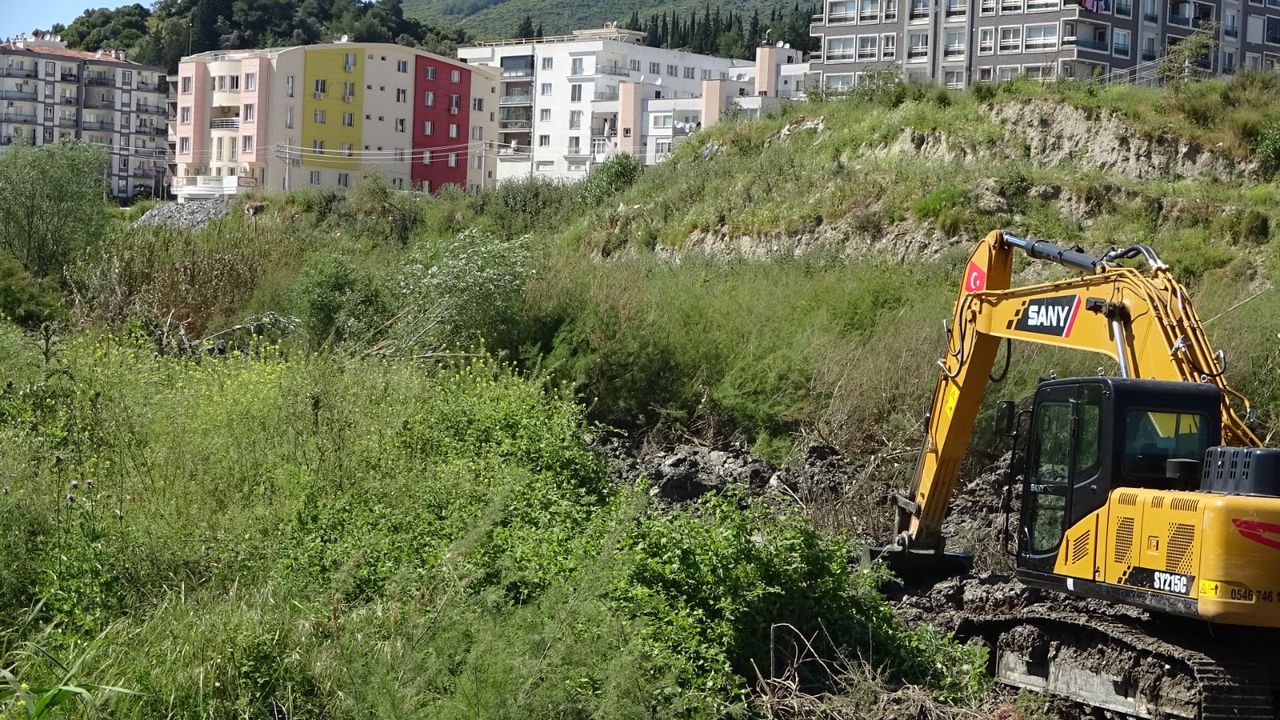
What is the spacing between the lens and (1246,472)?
9297 millimetres

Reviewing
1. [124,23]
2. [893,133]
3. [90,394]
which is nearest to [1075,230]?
[893,133]

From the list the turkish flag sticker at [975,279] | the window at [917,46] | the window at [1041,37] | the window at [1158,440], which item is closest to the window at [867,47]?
the window at [917,46]

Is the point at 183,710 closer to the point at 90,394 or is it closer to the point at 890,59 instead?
the point at 90,394

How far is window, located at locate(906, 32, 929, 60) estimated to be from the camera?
226 feet

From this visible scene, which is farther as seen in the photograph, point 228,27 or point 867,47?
point 228,27

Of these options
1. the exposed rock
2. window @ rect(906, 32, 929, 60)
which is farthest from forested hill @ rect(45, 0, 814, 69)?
the exposed rock

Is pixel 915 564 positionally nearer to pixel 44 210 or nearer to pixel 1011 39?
pixel 44 210

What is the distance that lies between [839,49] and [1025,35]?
34.3ft

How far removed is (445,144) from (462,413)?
74.3 meters

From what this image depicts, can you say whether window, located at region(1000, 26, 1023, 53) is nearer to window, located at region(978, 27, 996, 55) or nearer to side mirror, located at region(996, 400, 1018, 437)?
window, located at region(978, 27, 996, 55)

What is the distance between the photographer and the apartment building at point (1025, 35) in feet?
210

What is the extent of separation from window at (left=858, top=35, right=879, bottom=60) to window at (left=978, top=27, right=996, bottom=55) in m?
5.89

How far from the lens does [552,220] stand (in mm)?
45469

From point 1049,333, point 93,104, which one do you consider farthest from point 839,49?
point 1049,333
